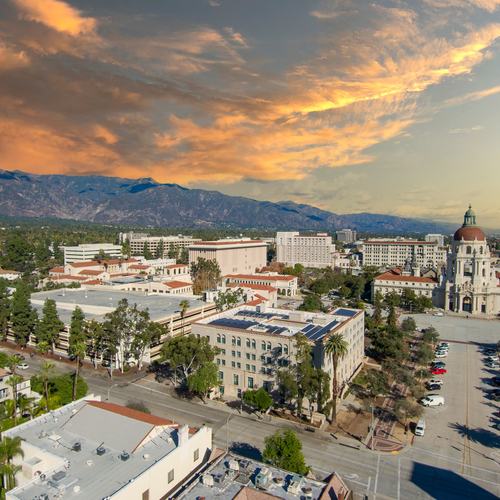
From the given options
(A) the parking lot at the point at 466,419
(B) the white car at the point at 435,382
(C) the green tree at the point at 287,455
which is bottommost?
(A) the parking lot at the point at 466,419

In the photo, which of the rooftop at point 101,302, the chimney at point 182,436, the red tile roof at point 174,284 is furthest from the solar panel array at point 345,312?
the red tile roof at point 174,284

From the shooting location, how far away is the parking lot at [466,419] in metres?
39.5

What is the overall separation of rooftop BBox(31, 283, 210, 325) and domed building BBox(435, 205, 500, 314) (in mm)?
82088

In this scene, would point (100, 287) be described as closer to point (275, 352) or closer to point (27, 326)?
point (27, 326)

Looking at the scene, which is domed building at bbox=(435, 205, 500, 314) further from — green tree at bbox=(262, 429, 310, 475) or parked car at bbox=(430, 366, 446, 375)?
green tree at bbox=(262, 429, 310, 475)

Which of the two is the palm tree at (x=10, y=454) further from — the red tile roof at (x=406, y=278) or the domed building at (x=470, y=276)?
the red tile roof at (x=406, y=278)

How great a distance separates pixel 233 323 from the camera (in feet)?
196

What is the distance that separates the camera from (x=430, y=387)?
5822cm

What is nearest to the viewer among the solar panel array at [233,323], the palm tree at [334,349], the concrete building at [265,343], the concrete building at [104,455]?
the concrete building at [104,455]

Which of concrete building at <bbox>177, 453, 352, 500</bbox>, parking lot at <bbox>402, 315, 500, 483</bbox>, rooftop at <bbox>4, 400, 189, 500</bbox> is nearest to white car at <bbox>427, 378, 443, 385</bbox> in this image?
parking lot at <bbox>402, 315, 500, 483</bbox>

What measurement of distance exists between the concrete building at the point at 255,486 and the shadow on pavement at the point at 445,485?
12.2 meters

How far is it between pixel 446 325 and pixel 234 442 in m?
79.5

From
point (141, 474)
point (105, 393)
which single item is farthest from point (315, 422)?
point (105, 393)

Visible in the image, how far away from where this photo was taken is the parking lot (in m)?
39.5
